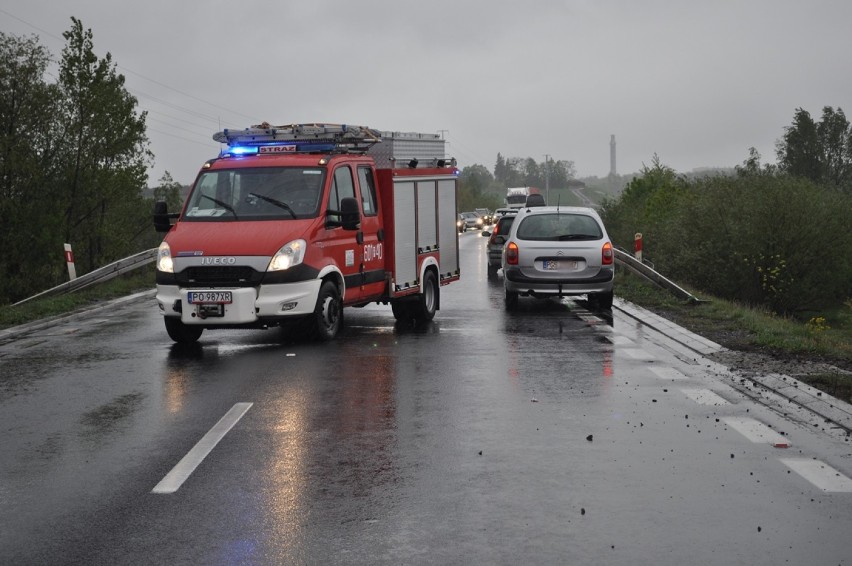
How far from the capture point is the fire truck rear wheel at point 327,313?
44.4 feet

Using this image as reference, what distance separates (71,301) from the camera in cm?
1939

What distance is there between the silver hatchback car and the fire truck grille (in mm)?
5964

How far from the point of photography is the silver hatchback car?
17.4 meters

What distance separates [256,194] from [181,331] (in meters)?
1.97

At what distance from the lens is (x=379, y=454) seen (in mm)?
7395

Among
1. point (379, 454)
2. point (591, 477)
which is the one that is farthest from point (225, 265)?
point (591, 477)

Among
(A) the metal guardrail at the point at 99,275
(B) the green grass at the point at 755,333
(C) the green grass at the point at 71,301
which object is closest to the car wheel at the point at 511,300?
(B) the green grass at the point at 755,333

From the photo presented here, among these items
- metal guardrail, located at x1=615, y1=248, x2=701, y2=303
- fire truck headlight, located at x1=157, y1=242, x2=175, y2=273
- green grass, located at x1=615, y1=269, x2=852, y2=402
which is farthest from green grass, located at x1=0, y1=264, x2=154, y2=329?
metal guardrail, located at x1=615, y1=248, x2=701, y2=303

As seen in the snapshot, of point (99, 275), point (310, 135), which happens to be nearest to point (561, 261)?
point (310, 135)

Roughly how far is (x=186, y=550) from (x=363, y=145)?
10715 millimetres

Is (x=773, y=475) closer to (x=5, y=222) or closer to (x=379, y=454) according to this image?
(x=379, y=454)

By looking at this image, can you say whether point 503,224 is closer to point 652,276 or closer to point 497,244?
point 497,244

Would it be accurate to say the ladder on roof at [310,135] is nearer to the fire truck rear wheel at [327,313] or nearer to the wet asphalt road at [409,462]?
the fire truck rear wheel at [327,313]

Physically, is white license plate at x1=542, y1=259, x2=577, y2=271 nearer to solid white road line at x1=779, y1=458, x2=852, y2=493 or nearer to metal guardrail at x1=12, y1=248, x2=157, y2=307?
metal guardrail at x1=12, y1=248, x2=157, y2=307
